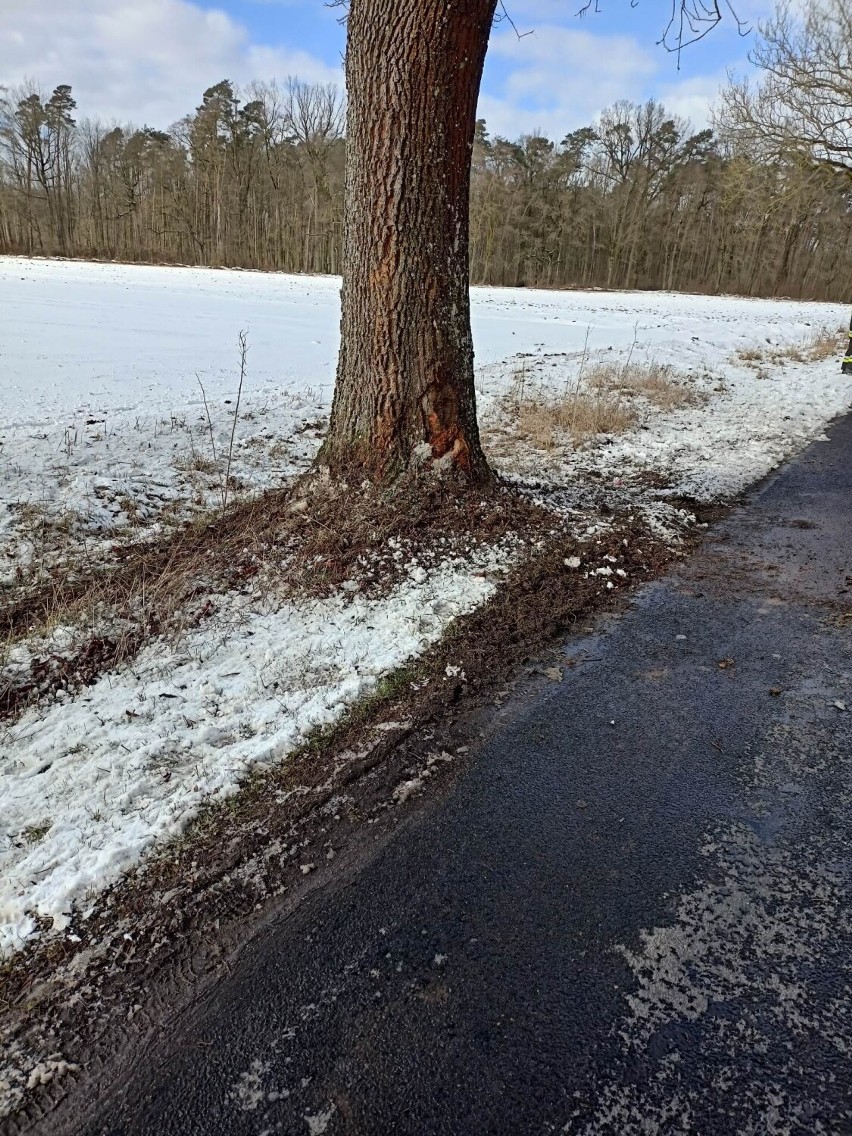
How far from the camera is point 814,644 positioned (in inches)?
136

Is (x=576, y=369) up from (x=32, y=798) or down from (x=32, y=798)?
up

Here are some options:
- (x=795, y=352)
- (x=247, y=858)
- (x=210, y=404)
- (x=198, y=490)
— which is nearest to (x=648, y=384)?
(x=210, y=404)

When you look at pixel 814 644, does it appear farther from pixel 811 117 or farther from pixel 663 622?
pixel 811 117

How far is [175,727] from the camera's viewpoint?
8.99 ft

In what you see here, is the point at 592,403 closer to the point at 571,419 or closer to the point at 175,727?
the point at 571,419

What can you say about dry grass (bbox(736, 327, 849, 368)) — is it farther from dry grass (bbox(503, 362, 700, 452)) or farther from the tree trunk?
the tree trunk

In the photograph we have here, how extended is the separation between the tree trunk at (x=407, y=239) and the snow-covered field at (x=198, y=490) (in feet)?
3.15

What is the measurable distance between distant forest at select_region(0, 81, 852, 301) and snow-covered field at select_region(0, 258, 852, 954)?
133ft

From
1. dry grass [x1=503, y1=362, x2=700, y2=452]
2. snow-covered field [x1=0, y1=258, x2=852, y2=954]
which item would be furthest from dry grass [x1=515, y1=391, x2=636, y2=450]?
snow-covered field [x1=0, y1=258, x2=852, y2=954]

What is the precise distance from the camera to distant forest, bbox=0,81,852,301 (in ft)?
167

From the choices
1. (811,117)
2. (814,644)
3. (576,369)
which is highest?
(811,117)

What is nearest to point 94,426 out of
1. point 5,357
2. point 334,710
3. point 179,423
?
point 179,423

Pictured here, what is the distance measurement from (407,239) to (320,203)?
5342cm

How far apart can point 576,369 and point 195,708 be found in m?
10.3
